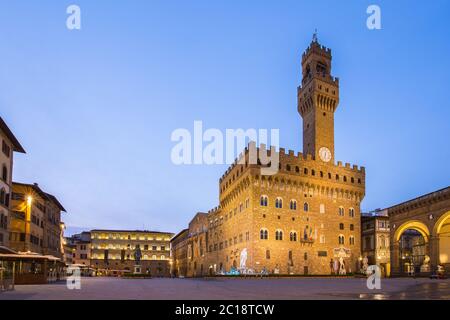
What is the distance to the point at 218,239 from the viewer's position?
7938cm

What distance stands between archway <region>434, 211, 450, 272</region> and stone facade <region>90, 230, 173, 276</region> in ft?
299

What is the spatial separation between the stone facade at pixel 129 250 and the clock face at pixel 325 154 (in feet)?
260

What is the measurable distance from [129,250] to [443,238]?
320ft

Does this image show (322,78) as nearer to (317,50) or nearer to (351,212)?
(317,50)

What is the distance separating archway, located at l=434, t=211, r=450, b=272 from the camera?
5553cm

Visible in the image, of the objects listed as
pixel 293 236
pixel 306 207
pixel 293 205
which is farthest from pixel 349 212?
pixel 293 236

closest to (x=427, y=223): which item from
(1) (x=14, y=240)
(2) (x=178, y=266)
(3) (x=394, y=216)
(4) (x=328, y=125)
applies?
(3) (x=394, y=216)

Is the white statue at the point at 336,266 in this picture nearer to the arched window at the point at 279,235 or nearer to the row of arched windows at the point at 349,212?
the row of arched windows at the point at 349,212

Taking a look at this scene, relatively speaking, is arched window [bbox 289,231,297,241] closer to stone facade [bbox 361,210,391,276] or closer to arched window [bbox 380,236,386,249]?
stone facade [bbox 361,210,391,276]

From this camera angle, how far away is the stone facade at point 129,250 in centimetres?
13038

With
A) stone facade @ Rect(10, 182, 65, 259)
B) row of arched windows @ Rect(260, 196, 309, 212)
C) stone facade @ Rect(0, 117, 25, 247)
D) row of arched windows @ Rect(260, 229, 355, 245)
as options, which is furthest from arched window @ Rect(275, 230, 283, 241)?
stone facade @ Rect(0, 117, 25, 247)

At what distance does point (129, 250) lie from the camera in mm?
133625
